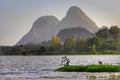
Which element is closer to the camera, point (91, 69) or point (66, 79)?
point (66, 79)

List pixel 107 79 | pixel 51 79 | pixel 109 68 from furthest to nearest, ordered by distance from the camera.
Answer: pixel 109 68, pixel 51 79, pixel 107 79

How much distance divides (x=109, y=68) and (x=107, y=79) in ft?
61.0

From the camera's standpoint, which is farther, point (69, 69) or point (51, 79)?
point (69, 69)

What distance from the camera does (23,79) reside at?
69250 millimetres

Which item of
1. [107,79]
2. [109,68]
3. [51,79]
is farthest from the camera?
[109,68]

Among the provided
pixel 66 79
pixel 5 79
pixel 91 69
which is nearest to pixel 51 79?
pixel 66 79

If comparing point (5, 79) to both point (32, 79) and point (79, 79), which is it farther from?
point (79, 79)

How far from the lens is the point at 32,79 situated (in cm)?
6925

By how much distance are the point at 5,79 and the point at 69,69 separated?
65.0 ft

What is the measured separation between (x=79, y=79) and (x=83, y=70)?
741 inches

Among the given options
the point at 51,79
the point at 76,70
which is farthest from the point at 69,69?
the point at 51,79

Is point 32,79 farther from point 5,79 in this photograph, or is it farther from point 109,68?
point 109,68

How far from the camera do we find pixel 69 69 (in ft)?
284

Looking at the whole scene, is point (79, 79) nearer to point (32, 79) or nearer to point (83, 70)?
point (32, 79)
